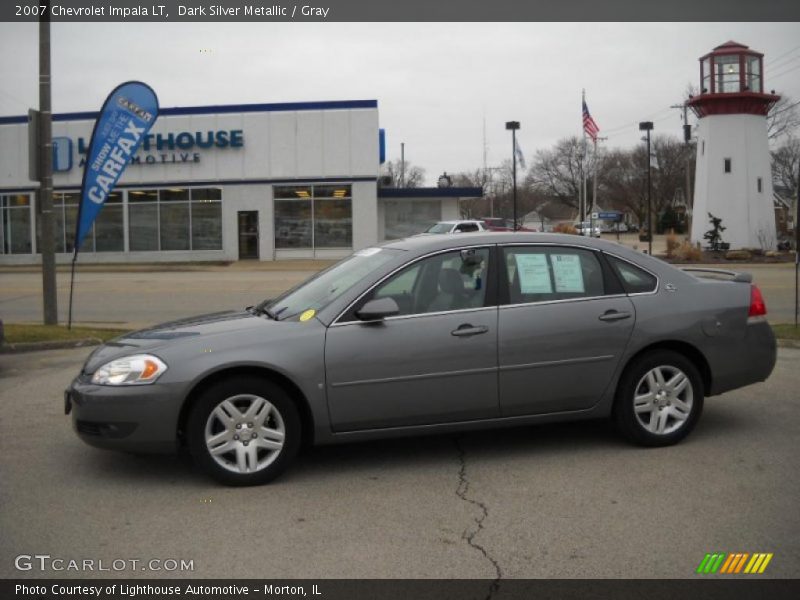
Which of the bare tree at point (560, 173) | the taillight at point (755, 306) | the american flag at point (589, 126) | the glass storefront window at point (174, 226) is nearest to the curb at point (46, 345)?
the taillight at point (755, 306)

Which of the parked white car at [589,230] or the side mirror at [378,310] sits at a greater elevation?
the parked white car at [589,230]

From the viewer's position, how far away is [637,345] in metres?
6.03

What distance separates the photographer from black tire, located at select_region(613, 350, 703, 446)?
6.05 m

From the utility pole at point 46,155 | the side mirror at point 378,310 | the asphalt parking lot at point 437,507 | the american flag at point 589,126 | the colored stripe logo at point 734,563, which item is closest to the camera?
the colored stripe logo at point 734,563

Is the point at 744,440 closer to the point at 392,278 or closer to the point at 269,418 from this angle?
the point at 392,278

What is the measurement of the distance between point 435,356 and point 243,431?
4.36 feet

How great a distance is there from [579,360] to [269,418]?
2162mm

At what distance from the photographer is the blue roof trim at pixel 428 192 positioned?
1622 inches

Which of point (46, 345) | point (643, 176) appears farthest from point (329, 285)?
point (643, 176)

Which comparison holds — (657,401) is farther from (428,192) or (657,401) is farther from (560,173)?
(560,173)

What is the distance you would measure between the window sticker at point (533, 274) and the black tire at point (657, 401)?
0.85m

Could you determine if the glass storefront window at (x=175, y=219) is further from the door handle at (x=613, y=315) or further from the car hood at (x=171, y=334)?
the door handle at (x=613, y=315)

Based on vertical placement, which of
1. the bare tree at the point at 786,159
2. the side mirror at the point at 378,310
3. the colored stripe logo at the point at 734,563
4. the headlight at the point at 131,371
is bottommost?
the colored stripe logo at the point at 734,563

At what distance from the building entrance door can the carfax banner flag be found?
2527 cm
